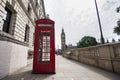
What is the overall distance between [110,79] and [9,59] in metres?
4.65

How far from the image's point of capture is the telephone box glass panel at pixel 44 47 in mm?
4750

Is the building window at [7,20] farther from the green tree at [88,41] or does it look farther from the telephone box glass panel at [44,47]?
the green tree at [88,41]

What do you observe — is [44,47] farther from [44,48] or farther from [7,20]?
[7,20]

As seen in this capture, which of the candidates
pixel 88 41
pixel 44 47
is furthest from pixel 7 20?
pixel 88 41

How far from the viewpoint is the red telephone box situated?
4547 mm

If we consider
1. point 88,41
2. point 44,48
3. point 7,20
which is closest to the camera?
point 44,48

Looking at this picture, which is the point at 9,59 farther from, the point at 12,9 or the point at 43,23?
the point at 12,9

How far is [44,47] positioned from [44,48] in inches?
2.2

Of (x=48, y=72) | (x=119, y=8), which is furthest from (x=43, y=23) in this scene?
(x=119, y=8)

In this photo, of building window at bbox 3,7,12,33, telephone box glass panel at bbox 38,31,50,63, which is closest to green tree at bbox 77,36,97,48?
telephone box glass panel at bbox 38,31,50,63

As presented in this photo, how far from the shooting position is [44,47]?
485cm

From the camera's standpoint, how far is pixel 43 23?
4855 millimetres

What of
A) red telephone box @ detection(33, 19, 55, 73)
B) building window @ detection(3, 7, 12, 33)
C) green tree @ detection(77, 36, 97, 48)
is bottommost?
red telephone box @ detection(33, 19, 55, 73)

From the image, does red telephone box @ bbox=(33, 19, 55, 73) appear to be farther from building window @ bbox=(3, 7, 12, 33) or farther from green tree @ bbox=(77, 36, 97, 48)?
green tree @ bbox=(77, 36, 97, 48)
